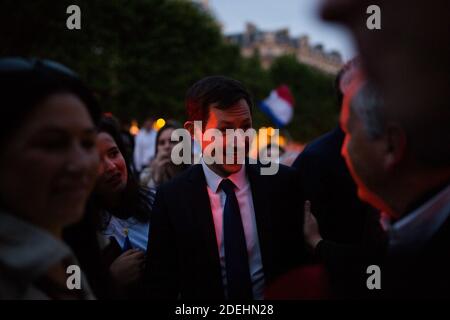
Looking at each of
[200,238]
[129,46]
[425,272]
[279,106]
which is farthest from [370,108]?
[129,46]

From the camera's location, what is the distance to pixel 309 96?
54594mm

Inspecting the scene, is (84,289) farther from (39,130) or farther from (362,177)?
(362,177)

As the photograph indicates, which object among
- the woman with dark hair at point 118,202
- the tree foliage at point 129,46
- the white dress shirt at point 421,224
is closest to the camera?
the white dress shirt at point 421,224

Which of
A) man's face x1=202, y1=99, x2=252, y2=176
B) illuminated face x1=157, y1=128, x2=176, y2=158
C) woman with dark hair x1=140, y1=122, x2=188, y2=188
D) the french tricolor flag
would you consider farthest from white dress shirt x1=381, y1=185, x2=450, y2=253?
the french tricolor flag

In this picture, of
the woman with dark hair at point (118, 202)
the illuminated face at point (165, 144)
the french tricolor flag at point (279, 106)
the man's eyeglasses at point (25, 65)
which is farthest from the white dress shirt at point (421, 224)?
the french tricolor flag at point (279, 106)

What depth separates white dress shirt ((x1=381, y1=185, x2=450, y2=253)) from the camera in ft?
4.98

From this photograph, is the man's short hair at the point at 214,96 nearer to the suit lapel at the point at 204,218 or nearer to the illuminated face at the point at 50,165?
the suit lapel at the point at 204,218

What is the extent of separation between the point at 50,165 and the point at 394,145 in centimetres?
97

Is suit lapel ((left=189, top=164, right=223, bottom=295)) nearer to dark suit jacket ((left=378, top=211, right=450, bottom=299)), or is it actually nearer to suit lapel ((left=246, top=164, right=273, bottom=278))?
suit lapel ((left=246, top=164, right=273, bottom=278))

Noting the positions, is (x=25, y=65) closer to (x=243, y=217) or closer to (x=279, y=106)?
(x=243, y=217)

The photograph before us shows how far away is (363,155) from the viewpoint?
1.59 meters

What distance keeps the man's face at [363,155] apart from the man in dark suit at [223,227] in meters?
0.90

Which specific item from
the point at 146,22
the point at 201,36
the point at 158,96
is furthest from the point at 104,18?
the point at 201,36

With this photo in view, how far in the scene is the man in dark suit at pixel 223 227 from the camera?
245 centimetres
